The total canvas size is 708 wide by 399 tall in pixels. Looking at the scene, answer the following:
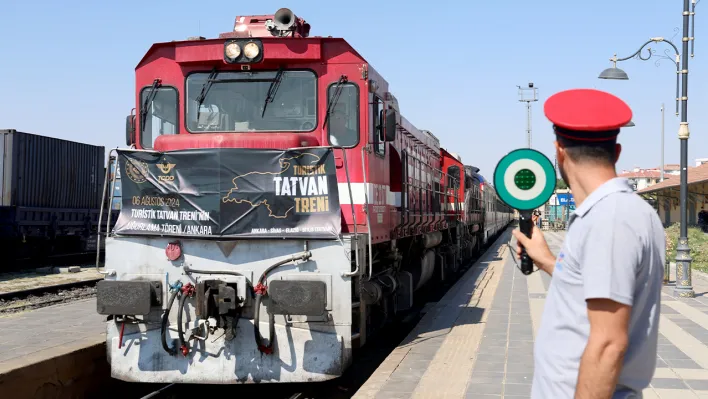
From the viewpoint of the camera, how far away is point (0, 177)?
69.3 feet

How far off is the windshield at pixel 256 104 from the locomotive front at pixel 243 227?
1 cm

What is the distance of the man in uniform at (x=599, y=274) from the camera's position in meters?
2.37

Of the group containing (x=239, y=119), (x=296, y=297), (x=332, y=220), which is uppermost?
(x=239, y=119)

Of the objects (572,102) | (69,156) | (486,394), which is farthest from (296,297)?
(69,156)

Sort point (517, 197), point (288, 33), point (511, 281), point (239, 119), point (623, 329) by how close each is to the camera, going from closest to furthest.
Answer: point (623, 329), point (517, 197), point (239, 119), point (288, 33), point (511, 281)

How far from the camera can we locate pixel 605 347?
7.77 feet

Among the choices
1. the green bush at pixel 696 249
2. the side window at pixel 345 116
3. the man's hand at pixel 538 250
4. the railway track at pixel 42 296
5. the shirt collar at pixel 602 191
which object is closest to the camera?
the shirt collar at pixel 602 191

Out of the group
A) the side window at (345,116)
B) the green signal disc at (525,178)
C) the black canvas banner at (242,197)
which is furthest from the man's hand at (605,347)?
the side window at (345,116)

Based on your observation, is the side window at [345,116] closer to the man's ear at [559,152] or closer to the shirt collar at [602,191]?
the man's ear at [559,152]

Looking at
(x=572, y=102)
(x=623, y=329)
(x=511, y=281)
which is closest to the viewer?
(x=623, y=329)

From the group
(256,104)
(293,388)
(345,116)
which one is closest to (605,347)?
(345,116)

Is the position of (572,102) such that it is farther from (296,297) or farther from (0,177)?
(0,177)

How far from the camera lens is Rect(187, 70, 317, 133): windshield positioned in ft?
26.7

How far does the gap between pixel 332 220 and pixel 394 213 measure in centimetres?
274
